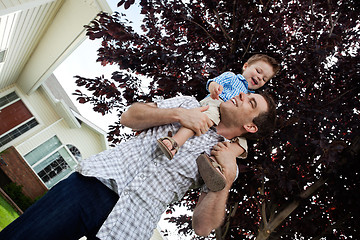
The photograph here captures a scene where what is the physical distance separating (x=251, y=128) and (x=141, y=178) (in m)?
1.05

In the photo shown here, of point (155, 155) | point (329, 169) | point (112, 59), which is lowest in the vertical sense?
A: point (329, 169)

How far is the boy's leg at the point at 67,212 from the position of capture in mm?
1349

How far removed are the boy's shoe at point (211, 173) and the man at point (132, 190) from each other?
103 millimetres

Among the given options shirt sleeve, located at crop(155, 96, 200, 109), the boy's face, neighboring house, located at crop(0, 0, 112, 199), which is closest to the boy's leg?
shirt sleeve, located at crop(155, 96, 200, 109)

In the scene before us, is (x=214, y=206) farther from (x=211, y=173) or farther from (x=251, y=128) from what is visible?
(x=251, y=128)

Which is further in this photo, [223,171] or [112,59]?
[112,59]

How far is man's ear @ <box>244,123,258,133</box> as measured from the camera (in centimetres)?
200

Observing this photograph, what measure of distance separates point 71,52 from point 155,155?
756 centimetres

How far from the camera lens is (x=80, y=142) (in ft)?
35.9

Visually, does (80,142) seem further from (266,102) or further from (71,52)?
(266,102)

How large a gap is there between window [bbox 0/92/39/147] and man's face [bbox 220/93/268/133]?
1003 cm

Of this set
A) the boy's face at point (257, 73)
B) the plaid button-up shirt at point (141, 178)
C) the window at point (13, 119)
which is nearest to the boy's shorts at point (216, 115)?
the plaid button-up shirt at point (141, 178)

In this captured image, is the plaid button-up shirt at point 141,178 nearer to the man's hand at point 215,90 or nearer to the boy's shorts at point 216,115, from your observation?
the boy's shorts at point 216,115

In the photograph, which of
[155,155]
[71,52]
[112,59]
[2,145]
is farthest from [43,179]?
[155,155]
